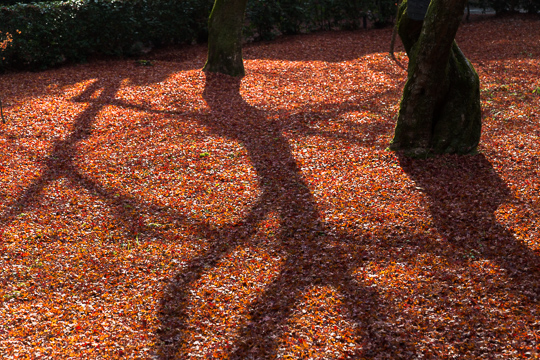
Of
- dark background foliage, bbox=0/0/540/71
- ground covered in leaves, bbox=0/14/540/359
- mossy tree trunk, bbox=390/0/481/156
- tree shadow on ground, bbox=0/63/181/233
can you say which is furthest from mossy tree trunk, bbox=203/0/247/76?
mossy tree trunk, bbox=390/0/481/156

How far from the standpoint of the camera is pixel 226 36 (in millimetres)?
11383

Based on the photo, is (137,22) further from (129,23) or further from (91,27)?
(91,27)

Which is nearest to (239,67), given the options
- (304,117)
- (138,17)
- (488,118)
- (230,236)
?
(304,117)

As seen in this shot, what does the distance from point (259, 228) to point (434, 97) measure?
3410 mm

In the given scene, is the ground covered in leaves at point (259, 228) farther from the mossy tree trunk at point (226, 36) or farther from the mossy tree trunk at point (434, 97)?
the mossy tree trunk at point (226, 36)

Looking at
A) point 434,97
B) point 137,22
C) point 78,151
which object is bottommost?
point 78,151

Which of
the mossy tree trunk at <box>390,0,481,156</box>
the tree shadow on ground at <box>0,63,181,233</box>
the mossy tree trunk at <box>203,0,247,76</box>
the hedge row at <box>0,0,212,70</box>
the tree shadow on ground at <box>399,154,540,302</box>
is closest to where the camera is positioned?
the tree shadow on ground at <box>399,154,540,302</box>

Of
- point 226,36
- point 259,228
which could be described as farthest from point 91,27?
point 259,228

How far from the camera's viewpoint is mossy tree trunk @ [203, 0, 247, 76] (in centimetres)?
1132

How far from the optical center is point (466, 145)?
7613 millimetres

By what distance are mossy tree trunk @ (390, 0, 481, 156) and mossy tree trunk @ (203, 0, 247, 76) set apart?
4.69m

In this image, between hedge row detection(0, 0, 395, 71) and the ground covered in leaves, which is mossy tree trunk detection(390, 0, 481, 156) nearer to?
the ground covered in leaves

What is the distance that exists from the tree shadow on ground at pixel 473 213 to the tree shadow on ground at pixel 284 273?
1.18 m

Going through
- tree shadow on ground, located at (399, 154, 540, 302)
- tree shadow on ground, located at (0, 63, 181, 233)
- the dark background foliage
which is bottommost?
tree shadow on ground, located at (399, 154, 540, 302)
